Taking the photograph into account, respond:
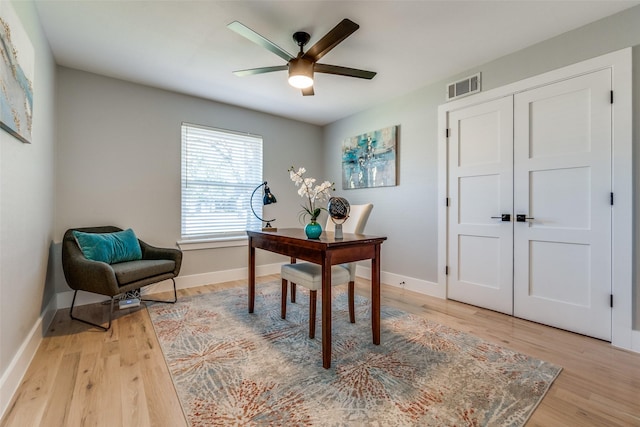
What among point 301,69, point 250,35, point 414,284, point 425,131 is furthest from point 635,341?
point 250,35

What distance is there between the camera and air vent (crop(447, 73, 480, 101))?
9.45 ft

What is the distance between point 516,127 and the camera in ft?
8.60

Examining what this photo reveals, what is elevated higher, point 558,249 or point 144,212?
point 144,212

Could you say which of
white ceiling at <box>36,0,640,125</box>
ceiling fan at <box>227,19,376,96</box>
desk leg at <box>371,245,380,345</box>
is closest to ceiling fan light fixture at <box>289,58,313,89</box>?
ceiling fan at <box>227,19,376,96</box>

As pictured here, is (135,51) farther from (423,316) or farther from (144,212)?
(423,316)

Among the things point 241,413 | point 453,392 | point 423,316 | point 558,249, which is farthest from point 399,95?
point 241,413

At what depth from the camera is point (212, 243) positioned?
12.2ft

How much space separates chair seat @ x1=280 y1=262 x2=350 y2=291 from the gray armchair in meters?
1.29

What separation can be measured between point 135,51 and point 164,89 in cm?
85

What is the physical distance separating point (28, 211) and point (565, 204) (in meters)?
3.99

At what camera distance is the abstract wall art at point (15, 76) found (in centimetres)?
136

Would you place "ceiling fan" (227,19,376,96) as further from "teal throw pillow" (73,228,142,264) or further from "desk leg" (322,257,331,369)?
"teal throw pillow" (73,228,142,264)

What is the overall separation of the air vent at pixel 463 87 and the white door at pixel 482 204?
0.17 metres

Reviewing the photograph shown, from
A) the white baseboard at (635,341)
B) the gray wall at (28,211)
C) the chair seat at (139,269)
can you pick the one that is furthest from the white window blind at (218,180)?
the white baseboard at (635,341)
